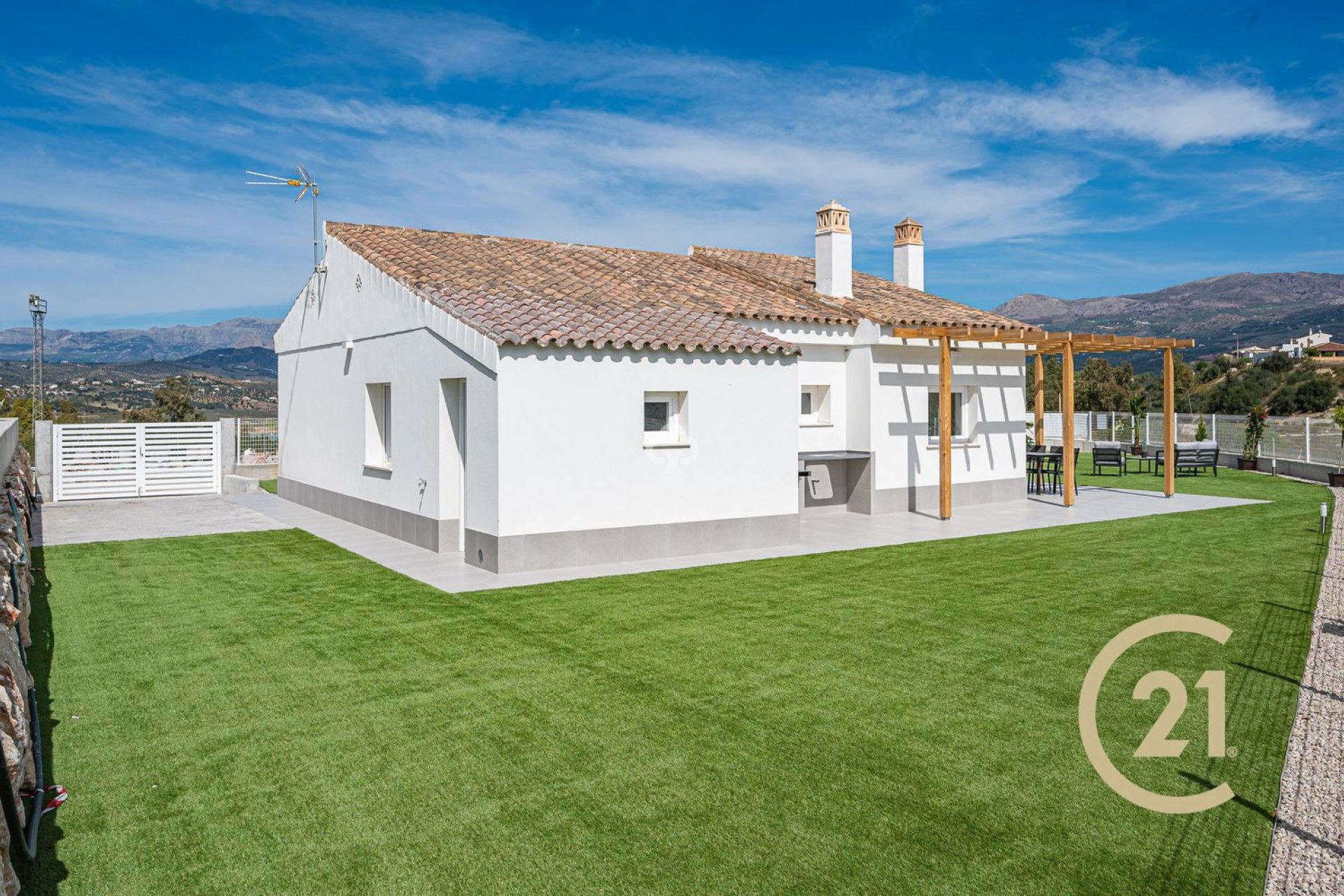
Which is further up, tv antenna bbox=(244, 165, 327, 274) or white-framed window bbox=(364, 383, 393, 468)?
tv antenna bbox=(244, 165, 327, 274)

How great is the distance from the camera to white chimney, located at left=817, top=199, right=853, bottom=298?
1847 cm

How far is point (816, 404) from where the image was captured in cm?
1706

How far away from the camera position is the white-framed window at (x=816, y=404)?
1694 centimetres

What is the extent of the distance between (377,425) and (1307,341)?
329 feet

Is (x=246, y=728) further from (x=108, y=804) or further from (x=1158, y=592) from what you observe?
(x=1158, y=592)

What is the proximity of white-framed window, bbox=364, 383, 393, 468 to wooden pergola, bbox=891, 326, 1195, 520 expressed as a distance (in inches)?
347

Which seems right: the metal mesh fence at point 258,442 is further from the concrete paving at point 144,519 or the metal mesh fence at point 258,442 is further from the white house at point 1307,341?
the white house at point 1307,341

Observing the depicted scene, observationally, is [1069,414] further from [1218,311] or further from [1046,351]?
[1218,311]

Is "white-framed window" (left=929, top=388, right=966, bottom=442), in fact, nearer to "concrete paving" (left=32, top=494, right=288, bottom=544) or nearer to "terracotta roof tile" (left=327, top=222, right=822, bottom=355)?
"terracotta roof tile" (left=327, top=222, right=822, bottom=355)

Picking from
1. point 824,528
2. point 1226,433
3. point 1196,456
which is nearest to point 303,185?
point 824,528

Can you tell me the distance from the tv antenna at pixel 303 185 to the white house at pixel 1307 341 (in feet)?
294

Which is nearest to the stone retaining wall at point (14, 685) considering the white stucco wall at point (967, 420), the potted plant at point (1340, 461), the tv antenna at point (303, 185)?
the tv antenna at point (303, 185)

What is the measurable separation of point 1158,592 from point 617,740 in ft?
23.4

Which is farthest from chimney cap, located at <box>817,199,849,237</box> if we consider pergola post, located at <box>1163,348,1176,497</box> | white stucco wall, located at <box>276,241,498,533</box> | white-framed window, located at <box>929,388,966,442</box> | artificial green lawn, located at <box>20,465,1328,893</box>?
artificial green lawn, located at <box>20,465,1328,893</box>
